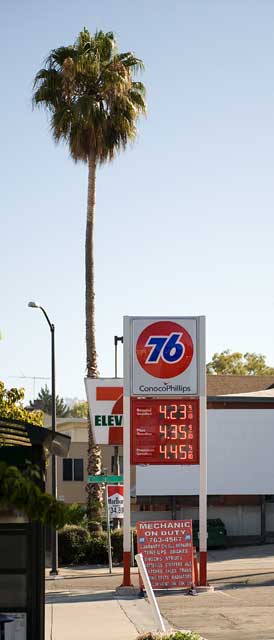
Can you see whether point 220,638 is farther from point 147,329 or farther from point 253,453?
point 253,453

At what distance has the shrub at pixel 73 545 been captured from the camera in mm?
38906

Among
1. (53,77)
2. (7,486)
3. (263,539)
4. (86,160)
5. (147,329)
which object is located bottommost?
(263,539)

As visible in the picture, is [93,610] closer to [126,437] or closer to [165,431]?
[126,437]

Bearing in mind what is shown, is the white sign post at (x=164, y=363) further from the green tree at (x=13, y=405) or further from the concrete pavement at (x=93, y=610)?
the green tree at (x=13, y=405)

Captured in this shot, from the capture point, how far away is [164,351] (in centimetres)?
2938

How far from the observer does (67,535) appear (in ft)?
128

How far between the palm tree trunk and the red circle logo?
1227 cm

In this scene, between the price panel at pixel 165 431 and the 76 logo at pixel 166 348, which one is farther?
the 76 logo at pixel 166 348

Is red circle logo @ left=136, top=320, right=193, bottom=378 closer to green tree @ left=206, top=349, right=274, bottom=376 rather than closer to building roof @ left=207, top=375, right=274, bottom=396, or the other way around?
building roof @ left=207, top=375, right=274, bottom=396

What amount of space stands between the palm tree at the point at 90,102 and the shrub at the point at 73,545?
27.9ft

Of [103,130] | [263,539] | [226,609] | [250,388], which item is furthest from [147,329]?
[250,388]

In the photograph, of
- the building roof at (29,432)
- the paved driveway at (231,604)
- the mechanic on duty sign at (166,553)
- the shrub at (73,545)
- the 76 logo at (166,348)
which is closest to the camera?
the building roof at (29,432)

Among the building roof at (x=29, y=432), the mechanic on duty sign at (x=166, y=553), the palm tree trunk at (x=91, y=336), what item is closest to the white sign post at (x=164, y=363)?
Answer: the mechanic on duty sign at (x=166, y=553)

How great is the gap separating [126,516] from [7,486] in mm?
22362
